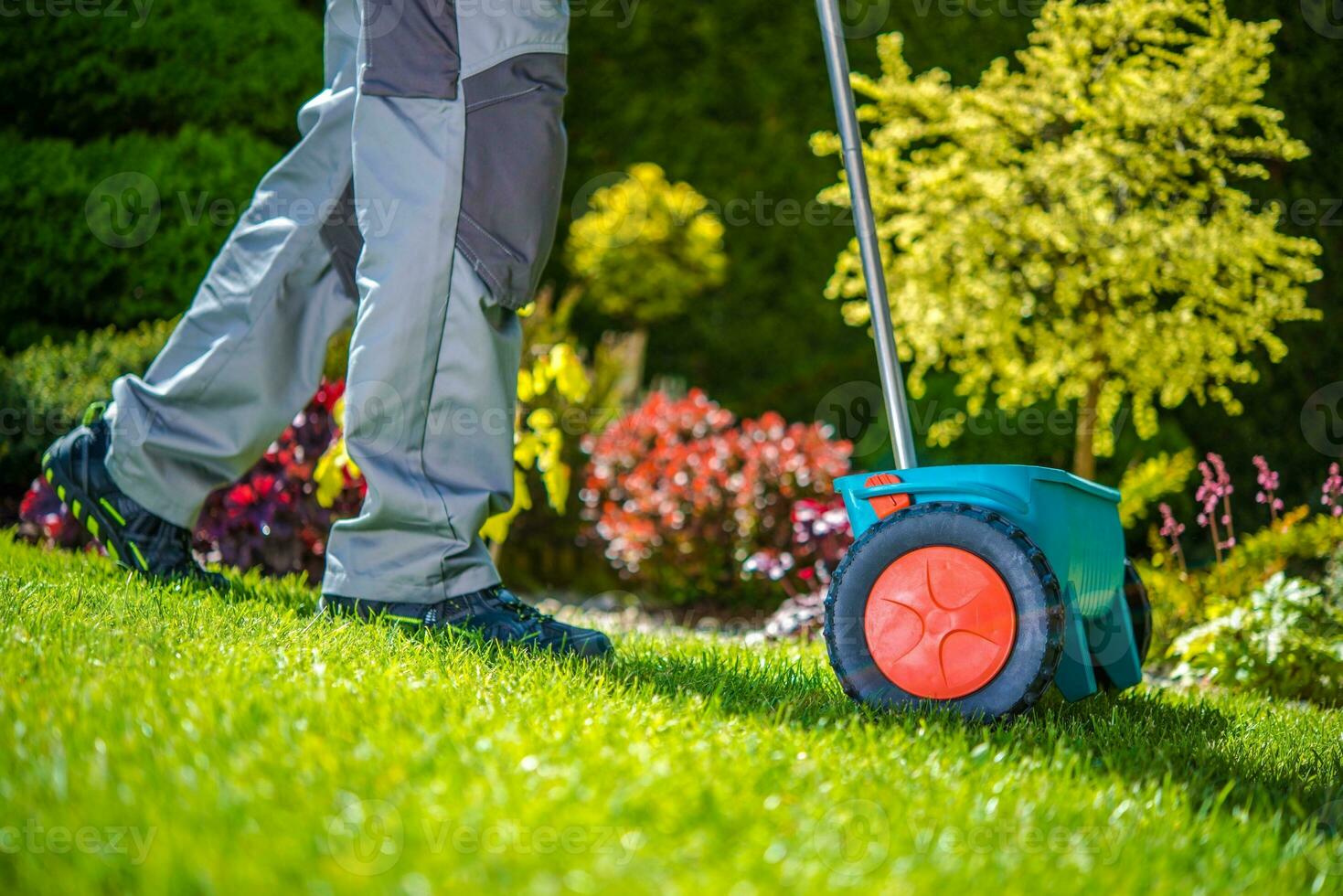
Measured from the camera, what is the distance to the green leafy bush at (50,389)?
3.84 metres

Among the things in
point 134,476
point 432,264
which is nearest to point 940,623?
point 432,264

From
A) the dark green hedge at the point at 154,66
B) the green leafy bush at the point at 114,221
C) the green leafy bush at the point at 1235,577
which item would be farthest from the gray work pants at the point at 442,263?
the dark green hedge at the point at 154,66

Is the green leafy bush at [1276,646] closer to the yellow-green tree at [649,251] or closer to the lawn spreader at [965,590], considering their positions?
the lawn spreader at [965,590]

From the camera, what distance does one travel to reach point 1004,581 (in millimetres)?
1629

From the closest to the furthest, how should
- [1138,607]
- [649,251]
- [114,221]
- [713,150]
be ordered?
[1138,607]
[114,221]
[713,150]
[649,251]

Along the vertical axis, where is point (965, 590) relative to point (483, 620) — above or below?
above

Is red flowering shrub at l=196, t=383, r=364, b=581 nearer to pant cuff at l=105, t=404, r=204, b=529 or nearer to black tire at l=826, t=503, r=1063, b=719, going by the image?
pant cuff at l=105, t=404, r=204, b=529

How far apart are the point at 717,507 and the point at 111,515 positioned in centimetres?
241

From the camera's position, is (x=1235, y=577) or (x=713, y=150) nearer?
(x=1235, y=577)

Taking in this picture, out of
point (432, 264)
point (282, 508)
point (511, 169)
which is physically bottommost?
point (282, 508)

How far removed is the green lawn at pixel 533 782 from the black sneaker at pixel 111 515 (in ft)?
1.30

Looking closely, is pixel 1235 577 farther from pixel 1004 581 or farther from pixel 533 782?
pixel 533 782

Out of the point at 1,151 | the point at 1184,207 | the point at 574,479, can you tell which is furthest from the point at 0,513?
the point at 1184,207

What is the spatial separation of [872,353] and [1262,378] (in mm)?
1943
